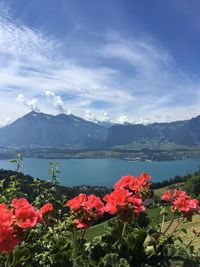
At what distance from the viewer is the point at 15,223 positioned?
179cm

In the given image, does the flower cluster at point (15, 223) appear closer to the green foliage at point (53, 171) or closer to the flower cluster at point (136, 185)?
the flower cluster at point (136, 185)

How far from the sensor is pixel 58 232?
117 inches

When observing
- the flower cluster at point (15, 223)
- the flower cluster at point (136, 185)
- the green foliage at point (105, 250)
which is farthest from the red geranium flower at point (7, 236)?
the flower cluster at point (136, 185)

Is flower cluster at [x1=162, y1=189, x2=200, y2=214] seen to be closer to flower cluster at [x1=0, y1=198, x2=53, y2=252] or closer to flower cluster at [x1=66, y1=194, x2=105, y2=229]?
flower cluster at [x1=66, y1=194, x2=105, y2=229]

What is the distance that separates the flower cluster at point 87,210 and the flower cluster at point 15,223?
28.5 inches

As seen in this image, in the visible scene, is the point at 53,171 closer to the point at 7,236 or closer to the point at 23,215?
the point at 23,215

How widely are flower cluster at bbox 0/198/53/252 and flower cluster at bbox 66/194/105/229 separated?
72 cm

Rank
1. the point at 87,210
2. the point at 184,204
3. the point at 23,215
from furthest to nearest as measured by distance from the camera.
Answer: the point at 184,204 < the point at 87,210 < the point at 23,215

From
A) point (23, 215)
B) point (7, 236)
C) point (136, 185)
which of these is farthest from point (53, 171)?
point (7, 236)

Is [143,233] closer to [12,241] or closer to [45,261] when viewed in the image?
[45,261]

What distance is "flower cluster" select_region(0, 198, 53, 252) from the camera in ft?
5.55

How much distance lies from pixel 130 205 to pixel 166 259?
0.38m

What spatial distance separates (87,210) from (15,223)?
859 mm

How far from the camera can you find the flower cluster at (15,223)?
169cm
